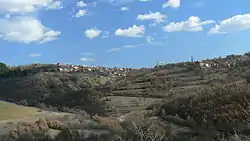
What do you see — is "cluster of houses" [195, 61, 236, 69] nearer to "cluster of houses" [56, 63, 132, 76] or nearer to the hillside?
the hillside

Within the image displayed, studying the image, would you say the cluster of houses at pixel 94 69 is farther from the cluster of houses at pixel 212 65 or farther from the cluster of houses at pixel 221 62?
the cluster of houses at pixel 212 65

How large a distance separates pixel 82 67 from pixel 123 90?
145ft

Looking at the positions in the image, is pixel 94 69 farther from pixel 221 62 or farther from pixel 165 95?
pixel 165 95

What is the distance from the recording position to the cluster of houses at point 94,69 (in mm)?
109369

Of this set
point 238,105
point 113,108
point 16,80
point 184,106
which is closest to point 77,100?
point 113,108

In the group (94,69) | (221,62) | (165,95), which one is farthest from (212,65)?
(165,95)

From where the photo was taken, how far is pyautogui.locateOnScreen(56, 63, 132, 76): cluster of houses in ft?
359

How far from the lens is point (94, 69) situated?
112 m

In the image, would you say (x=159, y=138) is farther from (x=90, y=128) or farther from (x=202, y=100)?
(x=202, y=100)

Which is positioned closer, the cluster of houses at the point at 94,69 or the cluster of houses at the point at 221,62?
the cluster of houses at the point at 221,62

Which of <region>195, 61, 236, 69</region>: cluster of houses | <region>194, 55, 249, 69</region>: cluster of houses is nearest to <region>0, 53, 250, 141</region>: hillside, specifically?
<region>195, 61, 236, 69</region>: cluster of houses

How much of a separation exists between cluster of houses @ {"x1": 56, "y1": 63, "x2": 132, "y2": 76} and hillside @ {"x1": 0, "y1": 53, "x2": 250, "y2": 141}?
132cm

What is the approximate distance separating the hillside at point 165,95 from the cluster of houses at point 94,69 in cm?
132

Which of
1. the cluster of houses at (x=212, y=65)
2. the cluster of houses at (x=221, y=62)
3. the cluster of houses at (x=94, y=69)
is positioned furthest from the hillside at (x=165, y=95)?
the cluster of houses at (x=94, y=69)
